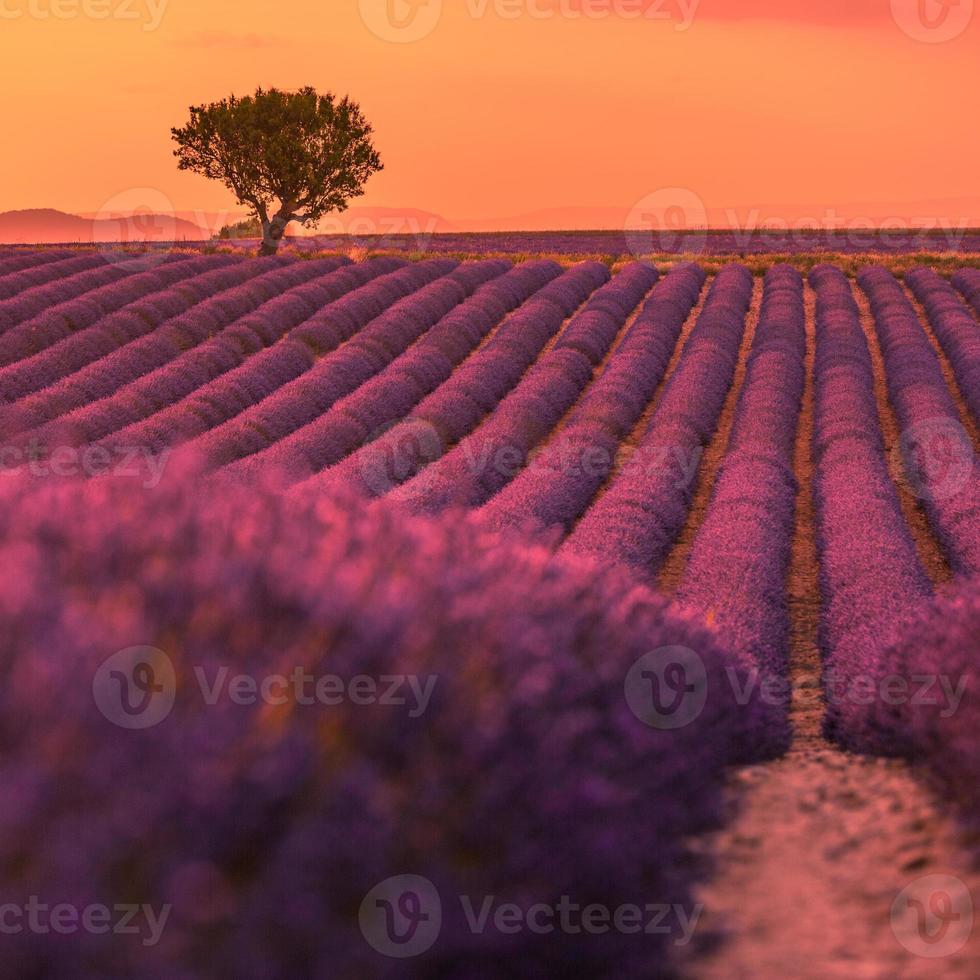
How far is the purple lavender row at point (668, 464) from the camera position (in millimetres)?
9938

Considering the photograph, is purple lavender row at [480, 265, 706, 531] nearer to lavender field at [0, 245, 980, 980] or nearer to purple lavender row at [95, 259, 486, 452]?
lavender field at [0, 245, 980, 980]

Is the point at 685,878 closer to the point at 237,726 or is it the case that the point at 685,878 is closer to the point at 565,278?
the point at 237,726

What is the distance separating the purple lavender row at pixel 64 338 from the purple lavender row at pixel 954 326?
1367 cm

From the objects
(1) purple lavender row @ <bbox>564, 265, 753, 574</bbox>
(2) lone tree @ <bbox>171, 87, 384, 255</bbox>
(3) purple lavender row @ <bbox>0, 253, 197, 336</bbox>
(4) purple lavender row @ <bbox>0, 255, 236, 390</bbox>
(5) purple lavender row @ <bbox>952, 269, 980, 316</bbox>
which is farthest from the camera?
(2) lone tree @ <bbox>171, 87, 384, 255</bbox>

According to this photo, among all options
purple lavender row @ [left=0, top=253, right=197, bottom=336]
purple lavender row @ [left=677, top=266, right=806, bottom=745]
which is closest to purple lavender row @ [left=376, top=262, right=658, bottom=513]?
purple lavender row @ [left=677, top=266, right=806, bottom=745]

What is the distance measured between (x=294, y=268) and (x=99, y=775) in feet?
85.8

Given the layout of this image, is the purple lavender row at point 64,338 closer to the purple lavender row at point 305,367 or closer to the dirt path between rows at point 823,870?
the purple lavender row at point 305,367

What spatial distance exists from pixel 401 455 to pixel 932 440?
676 centimetres

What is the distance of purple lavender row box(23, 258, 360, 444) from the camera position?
585 inches

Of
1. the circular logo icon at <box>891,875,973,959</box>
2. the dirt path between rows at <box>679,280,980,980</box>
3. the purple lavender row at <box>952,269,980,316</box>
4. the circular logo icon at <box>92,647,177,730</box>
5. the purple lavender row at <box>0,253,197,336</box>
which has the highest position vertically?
the purple lavender row at <box>952,269,980,316</box>

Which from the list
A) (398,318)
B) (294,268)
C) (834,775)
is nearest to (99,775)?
(834,775)

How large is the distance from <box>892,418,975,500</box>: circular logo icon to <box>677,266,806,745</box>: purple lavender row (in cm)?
142

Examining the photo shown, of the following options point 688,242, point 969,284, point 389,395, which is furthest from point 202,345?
point 688,242

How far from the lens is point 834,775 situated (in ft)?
17.5
